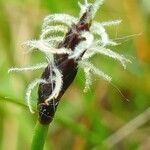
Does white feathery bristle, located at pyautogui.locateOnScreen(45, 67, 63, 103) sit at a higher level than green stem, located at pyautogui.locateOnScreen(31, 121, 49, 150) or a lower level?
higher

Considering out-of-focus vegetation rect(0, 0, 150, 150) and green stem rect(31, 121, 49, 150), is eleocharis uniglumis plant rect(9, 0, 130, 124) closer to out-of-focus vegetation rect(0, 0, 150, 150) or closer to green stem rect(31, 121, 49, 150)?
green stem rect(31, 121, 49, 150)

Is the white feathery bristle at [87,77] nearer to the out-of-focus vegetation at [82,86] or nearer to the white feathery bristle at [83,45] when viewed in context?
the white feathery bristle at [83,45]

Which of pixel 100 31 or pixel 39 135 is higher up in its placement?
pixel 100 31

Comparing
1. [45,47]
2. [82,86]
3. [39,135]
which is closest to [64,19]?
[45,47]

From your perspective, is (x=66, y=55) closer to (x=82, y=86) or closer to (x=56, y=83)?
(x=56, y=83)

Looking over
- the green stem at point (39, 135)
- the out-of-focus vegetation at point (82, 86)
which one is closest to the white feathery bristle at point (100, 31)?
the green stem at point (39, 135)

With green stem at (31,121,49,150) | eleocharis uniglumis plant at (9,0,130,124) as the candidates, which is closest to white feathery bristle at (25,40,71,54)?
eleocharis uniglumis plant at (9,0,130,124)

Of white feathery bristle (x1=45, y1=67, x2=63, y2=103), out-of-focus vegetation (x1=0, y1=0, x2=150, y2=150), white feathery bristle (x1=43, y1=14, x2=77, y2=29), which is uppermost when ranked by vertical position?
out-of-focus vegetation (x1=0, y1=0, x2=150, y2=150)

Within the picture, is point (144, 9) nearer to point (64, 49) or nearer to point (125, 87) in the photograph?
point (125, 87)
